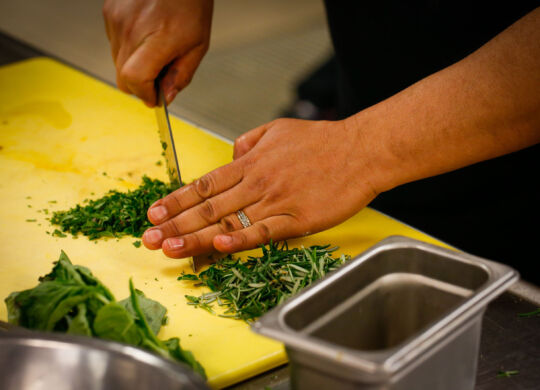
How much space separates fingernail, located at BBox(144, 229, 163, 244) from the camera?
157cm

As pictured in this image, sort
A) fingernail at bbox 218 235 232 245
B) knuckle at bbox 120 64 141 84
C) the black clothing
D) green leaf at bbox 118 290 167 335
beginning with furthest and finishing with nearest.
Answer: knuckle at bbox 120 64 141 84, the black clothing, fingernail at bbox 218 235 232 245, green leaf at bbox 118 290 167 335

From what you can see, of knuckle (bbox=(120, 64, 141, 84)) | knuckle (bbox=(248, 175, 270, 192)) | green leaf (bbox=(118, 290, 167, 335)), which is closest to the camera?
green leaf (bbox=(118, 290, 167, 335))

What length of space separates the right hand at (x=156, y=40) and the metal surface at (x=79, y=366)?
1.20 meters

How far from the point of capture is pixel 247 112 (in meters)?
4.65

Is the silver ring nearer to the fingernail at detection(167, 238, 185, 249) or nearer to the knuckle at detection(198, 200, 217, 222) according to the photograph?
the knuckle at detection(198, 200, 217, 222)

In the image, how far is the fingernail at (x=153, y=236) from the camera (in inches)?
61.7

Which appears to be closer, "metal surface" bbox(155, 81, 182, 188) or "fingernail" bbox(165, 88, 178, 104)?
"metal surface" bbox(155, 81, 182, 188)

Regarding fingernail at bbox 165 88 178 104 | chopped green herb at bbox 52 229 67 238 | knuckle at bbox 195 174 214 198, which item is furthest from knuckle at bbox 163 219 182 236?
fingernail at bbox 165 88 178 104

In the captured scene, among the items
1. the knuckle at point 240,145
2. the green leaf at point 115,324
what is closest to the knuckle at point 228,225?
the knuckle at point 240,145

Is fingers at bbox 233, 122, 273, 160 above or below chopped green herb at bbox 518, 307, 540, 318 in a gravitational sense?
above

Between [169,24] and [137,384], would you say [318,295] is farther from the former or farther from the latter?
[169,24]

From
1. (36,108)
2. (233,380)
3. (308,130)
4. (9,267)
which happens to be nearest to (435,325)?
(233,380)

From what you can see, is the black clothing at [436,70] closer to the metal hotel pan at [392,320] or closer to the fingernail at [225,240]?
the fingernail at [225,240]

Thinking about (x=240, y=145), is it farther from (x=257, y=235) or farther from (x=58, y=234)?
(x=58, y=234)
